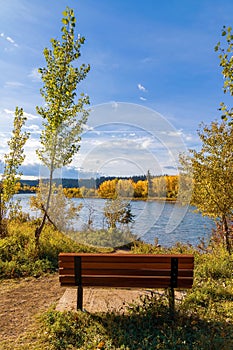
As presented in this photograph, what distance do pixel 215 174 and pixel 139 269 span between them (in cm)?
447

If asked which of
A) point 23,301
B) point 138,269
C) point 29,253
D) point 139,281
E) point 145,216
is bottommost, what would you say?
point 23,301

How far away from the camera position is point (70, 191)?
1021cm

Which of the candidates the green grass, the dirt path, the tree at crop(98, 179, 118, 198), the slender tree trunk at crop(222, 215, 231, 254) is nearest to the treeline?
the tree at crop(98, 179, 118, 198)

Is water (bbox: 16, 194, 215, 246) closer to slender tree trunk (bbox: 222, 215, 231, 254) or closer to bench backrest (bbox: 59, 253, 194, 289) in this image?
slender tree trunk (bbox: 222, 215, 231, 254)

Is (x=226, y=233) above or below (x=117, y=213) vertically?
below

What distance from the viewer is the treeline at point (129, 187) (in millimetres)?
7257

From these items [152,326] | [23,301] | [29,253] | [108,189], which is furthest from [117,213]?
[152,326]

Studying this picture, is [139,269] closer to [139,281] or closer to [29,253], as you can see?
[139,281]

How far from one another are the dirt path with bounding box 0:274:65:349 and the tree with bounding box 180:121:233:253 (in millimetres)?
4058

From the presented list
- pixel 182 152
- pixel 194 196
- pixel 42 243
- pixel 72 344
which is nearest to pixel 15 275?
pixel 42 243

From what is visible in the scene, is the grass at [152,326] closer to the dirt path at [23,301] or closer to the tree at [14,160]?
the dirt path at [23,301]

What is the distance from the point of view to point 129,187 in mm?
8367

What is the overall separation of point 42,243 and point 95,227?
269 cm

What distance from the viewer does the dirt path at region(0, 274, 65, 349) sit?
3389 millimetres
